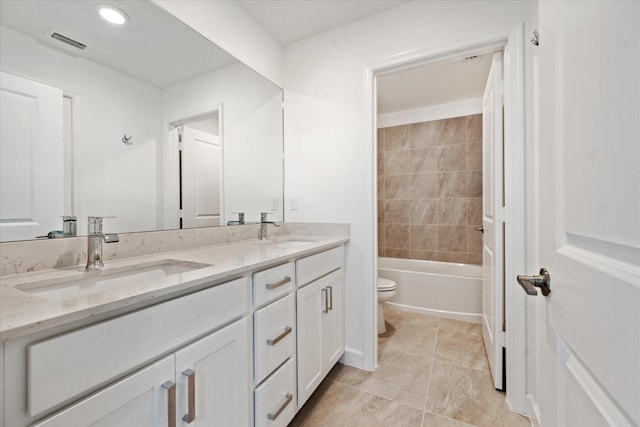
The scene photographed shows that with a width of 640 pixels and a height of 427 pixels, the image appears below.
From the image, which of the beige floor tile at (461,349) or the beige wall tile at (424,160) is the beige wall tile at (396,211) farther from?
Result: the beige floor tile at (461,349)

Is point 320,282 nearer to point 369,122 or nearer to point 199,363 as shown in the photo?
point 199,363

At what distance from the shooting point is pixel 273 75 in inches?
83.4

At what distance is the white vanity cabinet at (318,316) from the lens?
1.37 meters

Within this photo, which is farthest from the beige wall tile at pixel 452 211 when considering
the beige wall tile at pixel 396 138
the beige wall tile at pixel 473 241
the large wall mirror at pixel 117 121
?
the large wall mirror at pixel 117 121

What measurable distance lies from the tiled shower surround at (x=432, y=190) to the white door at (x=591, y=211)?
9.47 feet

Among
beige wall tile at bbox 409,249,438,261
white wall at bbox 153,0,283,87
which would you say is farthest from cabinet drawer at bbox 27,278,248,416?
beige wall tile at bbox 409,249,438,261

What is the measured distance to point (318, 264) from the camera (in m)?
1.55

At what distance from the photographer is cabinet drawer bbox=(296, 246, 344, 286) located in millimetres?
1385

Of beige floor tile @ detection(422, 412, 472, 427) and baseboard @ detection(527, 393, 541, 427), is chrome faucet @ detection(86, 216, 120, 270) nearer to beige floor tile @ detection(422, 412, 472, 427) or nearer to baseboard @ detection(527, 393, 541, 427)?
beige floor tile @ detection(422, 412, 472, 427)

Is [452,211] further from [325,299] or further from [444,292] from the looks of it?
[325,299]

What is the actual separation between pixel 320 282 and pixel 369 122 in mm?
1090

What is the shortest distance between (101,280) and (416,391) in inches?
67.0

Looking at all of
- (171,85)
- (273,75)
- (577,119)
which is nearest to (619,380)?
(577,119)

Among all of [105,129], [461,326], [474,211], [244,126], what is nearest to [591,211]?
[105,129]
